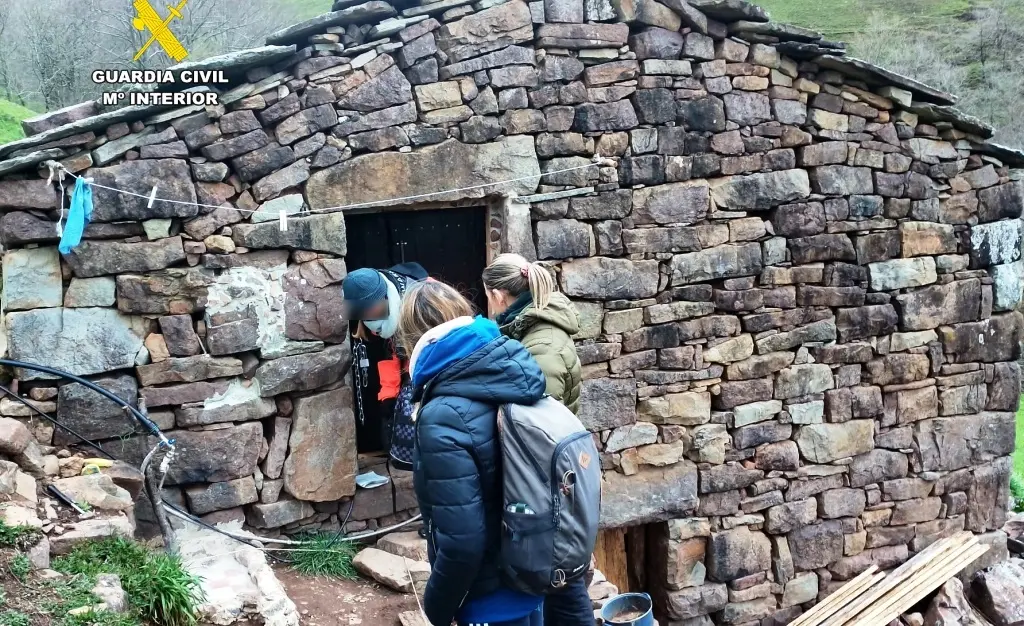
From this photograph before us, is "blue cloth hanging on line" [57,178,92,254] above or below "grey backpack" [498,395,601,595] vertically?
above

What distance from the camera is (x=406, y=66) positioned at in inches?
164

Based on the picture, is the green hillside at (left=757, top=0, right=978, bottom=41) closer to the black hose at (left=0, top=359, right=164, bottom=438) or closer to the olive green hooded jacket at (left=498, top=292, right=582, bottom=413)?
the olive green hooded jacket at (left=498, top=292, right=582, bottom=413)

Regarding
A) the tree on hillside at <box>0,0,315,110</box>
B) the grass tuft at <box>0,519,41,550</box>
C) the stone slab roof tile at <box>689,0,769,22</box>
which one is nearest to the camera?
the grass tuft at <box>0,519,41,550</box>

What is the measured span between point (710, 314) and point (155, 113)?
3.37 m

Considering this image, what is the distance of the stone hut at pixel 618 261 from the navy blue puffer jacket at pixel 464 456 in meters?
2.01

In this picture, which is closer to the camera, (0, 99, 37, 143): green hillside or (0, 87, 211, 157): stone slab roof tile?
(0, 87, 211, 157): stone slab roof tile

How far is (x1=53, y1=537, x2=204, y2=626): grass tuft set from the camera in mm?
2756

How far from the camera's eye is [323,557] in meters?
4.08

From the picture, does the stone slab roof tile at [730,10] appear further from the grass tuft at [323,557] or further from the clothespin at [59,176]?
the grass tuft at [323,557]

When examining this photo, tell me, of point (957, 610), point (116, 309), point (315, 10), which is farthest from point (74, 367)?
point (315, 10)

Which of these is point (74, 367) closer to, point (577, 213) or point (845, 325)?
point (577, 213)

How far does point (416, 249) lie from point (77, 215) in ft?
6.15

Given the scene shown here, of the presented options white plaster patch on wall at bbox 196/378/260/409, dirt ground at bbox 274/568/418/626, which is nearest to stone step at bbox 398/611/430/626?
dirt ground at bbox 274/568/418/626

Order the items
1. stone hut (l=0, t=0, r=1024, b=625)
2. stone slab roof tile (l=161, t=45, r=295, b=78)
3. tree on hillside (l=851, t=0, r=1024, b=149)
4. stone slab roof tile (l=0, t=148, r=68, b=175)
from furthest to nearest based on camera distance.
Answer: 1. tree on hillside (l=851, t=0, r=1024, b=149)
2. stone hut (l=0, t=0, r=1024, b=625)
3. stone slab roof tile (l=161, t=45, r=295, b=78)
4. stone slab roof tile (l=0, t=148, r=68, b=175)
